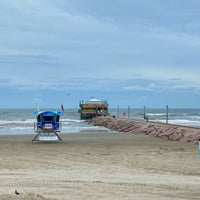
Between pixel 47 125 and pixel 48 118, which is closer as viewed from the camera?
pixel 47 125

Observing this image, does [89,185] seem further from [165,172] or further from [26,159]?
[26,159]

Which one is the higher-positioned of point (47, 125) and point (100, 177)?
point (47, 125)

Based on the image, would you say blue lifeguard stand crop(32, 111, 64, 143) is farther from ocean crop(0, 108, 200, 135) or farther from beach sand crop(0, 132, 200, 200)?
ocean crop(0, 108, 200, 135)

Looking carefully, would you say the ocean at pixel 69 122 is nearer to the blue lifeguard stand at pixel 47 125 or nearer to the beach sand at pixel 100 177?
the blue lifeguard stand at pixel 47 125

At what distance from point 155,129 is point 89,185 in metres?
22.4

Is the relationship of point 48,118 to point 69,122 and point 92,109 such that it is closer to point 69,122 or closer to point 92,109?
point 69,122

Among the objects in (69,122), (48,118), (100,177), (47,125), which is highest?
(48,118)

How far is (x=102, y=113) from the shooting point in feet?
216

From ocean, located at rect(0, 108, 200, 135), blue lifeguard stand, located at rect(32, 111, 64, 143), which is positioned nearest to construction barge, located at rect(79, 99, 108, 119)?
ocean, located at rect(0, 108, 200, 135)

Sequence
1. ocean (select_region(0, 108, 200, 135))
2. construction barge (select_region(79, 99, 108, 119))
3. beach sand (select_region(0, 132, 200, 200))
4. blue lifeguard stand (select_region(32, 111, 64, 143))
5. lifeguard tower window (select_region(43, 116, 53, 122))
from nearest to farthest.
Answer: beach sand (select_region(0, 132, 200, 200)) → blue lifeguard stand (select_region(32, 111, 64, 143)) → lifeguard tower window (select_region(43, 116, 53, 122)) → ocean (select_region(0, 108, 200, 135)) → construction barge (select_region(79, 99, 108, 119))

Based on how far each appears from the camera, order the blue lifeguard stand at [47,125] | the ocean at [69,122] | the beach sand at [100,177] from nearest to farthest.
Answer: the beach sand at [100,177]
the blue lifeguard stand at [47,125]
the ocean at [69,122]

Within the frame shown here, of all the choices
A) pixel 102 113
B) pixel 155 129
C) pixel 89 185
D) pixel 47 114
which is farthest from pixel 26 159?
pixel 102 113

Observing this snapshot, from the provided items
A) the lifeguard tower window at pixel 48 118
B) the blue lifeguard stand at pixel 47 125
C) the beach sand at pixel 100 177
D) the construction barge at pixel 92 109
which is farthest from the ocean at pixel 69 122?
the beach sand at pixel 100 177

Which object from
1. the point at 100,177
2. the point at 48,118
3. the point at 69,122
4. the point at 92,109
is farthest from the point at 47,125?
the point at 92,109
